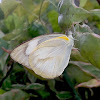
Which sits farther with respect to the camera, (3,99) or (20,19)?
(20,19)

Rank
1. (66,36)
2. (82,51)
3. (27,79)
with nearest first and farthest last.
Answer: (82,51), (66,36), (27,79)

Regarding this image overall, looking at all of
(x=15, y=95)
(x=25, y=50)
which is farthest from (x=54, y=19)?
(x=15, y=95)

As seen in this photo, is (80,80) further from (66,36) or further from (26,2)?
(26,2)

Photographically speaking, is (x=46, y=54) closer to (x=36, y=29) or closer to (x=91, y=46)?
(x=36, y=29)

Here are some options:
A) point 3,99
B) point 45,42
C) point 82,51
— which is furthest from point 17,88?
point 82,51

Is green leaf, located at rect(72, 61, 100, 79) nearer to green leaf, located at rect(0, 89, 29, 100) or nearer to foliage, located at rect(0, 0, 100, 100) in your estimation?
foliage, located at rect(0, 0, 100, 100)

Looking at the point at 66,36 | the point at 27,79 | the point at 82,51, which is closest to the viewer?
the point at 82,51

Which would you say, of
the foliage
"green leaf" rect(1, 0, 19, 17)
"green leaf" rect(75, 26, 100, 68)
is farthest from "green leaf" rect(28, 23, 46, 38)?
"green leaf" rect(75, 26, 100, 68)

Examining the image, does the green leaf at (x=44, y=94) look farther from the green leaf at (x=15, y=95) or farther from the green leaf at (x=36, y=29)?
the green leaf at (x=36, y=29)
